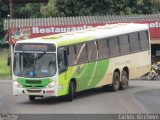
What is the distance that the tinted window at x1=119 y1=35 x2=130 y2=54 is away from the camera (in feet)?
97.9

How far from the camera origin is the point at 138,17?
43469 millimetres

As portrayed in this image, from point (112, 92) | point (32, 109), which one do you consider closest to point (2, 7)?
point (112, 92)

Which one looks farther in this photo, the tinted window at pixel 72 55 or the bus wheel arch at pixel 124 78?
the bus wheel arch at pixel 124 78

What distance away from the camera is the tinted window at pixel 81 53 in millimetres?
26281

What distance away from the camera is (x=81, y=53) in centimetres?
2659

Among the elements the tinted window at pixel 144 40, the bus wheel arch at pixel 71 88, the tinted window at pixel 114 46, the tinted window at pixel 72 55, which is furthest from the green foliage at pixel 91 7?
the bus wheel arch at pixel 71 88

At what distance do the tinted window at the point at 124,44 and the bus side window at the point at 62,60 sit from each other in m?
5.52

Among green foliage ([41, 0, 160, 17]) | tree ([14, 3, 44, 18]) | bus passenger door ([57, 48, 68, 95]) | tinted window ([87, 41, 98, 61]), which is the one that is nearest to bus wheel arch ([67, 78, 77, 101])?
bus passenger door ([57, 48, 68, 95])

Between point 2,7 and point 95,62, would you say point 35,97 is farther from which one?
point 2,7

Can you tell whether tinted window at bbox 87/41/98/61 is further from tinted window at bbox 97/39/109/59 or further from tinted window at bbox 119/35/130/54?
tinted window at bbox 119/35/130/54

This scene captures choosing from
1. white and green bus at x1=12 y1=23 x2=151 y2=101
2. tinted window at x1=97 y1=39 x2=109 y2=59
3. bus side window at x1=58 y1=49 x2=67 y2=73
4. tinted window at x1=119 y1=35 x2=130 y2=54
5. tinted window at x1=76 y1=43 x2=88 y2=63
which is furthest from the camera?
tinted window at x1=119 y1=35 x2=130 y2=54

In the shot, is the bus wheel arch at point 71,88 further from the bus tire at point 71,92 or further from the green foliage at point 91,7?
the green foliage at point 91,7

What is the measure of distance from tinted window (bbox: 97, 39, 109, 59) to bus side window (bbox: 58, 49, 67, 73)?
11.5 ft

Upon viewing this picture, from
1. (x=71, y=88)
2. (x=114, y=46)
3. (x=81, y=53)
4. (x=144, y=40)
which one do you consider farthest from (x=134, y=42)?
(x=71, y=88)
